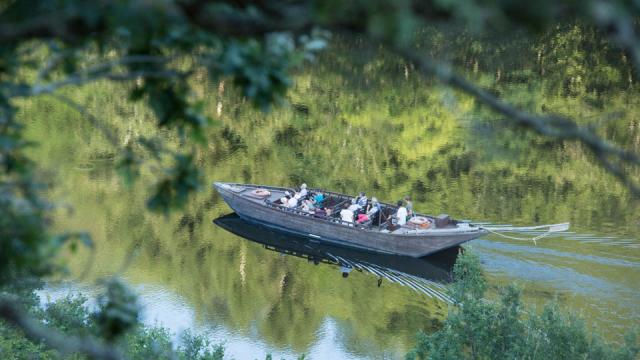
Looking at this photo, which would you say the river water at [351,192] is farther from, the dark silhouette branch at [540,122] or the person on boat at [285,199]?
the dark silhouette branch at [540,122]

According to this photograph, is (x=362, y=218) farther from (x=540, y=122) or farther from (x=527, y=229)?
(x=540, y=122)

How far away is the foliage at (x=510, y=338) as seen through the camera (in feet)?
39.7

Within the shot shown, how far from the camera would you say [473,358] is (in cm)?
1254

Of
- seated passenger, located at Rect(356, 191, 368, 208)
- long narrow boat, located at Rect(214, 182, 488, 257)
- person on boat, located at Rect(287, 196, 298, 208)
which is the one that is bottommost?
long narrow boat, located at Rect(214, 182, 488, 257)

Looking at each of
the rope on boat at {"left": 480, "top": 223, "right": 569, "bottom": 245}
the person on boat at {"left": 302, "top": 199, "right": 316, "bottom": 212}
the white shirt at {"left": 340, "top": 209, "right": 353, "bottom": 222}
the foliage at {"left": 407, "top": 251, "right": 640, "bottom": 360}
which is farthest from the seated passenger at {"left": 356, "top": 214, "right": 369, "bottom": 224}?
the foliage at {"left": 407, "top": 251, "right": 640, "bottom": 360}

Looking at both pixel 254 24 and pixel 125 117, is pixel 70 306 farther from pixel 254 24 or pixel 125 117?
pixel 125 117

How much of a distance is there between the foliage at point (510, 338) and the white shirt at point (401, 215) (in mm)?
9099

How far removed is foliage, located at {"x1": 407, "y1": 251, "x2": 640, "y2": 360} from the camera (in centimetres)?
1209

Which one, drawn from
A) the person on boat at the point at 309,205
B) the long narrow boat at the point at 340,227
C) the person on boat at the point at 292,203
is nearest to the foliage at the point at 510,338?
the long narrow boat at the point at 340,227

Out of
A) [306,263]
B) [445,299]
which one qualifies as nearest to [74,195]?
[306,263]

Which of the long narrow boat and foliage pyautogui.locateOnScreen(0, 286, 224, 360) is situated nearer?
foliage pyautogui.locateOnScreen(0, 286, 224, 360)

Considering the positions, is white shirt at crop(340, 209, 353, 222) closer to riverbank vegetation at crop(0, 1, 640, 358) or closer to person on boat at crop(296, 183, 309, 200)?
person on boat at crop(296, 183, 309, 200)

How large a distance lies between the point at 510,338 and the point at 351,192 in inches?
519

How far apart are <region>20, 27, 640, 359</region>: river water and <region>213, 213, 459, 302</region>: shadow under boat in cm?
17
